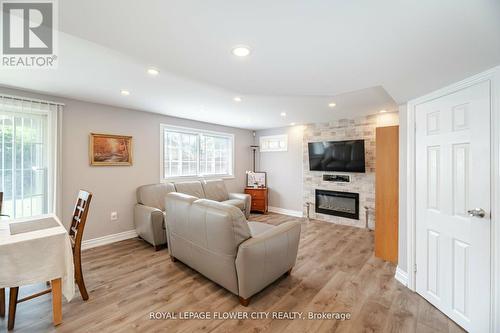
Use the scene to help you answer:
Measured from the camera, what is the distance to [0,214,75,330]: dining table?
148 centimetres

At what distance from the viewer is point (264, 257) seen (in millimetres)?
2000


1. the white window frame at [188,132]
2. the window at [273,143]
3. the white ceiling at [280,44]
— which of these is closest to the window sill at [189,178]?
the white window frame at [188,132]

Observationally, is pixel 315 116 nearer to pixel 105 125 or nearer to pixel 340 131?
pixel 340 131

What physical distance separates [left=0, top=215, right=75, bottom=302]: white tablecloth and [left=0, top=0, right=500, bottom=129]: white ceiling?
1.54m

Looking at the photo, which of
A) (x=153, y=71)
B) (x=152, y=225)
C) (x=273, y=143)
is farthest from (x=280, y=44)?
(x=273, y=143)

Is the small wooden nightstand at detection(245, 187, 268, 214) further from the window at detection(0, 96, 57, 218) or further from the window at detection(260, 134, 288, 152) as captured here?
the window at detection(0, 96, 57, 218)

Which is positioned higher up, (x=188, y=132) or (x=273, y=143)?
(x=188, y=132)

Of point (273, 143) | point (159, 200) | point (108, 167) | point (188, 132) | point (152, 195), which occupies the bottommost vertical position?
point (159, 200)

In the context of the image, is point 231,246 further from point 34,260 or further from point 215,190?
point 215,190

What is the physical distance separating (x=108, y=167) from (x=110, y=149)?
312 millimetres

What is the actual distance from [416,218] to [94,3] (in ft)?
10.5

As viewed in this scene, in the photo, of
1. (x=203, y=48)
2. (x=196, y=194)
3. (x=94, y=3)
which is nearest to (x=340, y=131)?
(x=196, y=194)

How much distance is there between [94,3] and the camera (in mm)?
→ 1050

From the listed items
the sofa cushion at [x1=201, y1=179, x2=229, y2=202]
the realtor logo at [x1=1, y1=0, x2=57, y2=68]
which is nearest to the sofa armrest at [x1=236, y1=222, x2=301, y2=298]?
the realtor logo at [x1=1, y1=0, x2=57, y2=68]
